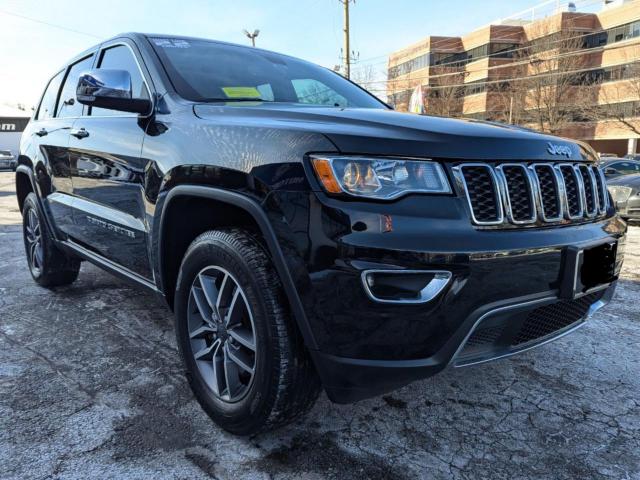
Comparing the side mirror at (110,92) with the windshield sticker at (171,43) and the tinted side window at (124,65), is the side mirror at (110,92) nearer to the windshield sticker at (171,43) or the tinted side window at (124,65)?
the tinted side window at (124,65)

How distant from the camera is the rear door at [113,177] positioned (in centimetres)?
251

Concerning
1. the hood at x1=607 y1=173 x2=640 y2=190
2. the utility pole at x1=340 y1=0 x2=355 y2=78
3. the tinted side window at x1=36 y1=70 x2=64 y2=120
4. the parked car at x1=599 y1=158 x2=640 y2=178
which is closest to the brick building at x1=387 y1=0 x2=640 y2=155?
the utility pole at x1=340 y1=0 x2=355 y2=78

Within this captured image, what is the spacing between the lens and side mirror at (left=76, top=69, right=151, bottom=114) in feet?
7.73

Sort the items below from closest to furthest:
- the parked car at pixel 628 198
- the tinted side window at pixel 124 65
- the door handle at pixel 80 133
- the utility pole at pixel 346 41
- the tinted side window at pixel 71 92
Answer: the tinted side window at pixel 124 65, the door handle at pixel 80 133, the tinted side window at pixel 71 92, the parked car at pixel 628 198, the utility pole at pixel 346 41

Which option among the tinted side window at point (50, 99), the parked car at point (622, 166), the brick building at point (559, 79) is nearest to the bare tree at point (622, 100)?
the brick building at point (559, 79)

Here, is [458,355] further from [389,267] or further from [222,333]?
[222,333]

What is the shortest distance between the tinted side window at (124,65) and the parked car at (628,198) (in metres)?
8.60

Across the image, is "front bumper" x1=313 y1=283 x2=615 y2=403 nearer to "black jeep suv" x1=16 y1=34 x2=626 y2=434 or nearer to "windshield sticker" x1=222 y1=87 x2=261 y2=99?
"black jeep suv" x1=16 y1=34 x2=626 y2=434

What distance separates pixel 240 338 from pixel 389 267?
753 millimetres

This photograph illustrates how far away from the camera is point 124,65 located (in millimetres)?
2934

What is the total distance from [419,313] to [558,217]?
751 millimetres

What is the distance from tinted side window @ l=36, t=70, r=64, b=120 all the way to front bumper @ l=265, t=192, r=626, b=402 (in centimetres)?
332

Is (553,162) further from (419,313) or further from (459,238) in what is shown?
(419,313)

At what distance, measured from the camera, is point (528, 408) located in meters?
2.35
